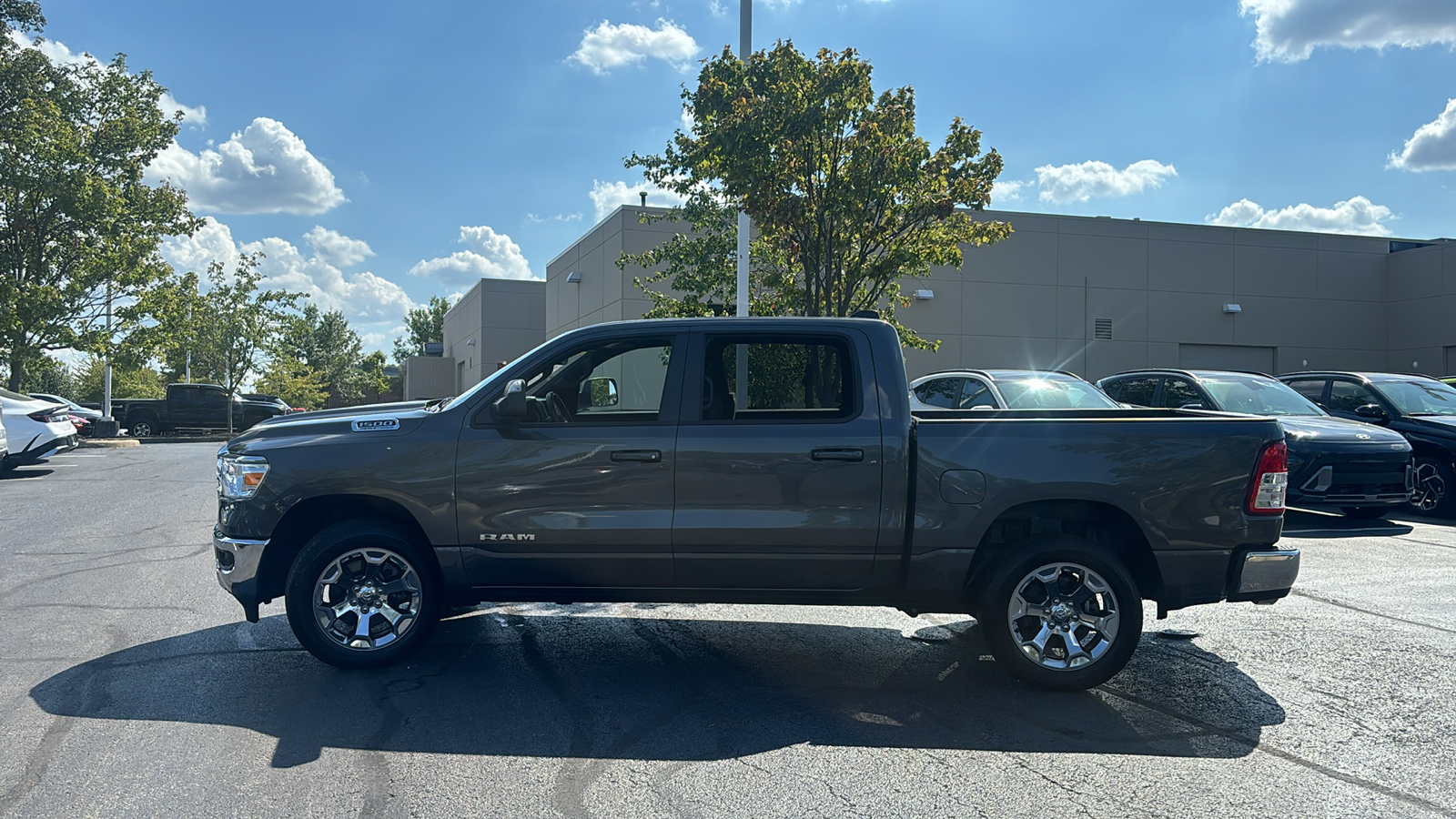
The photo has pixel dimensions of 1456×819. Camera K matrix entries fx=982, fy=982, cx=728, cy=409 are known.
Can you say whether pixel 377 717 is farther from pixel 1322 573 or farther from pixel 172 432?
pixel 172 432

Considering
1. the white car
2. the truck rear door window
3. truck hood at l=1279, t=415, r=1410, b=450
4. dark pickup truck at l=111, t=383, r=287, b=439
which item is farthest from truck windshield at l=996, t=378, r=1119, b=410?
dark pickup truck at l=111, t=383, r=287, b=439

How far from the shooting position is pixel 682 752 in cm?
414

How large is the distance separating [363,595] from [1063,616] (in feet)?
12.2

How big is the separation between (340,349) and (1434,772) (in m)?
90.9

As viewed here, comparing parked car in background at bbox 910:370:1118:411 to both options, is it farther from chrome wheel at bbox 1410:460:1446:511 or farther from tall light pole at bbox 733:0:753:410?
chrome wheel at bbox 1410:460:1446:511

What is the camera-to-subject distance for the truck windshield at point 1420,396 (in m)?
12.3

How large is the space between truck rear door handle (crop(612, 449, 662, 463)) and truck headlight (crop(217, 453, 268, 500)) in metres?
1.91

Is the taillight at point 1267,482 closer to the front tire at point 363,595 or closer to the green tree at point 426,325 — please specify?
the front tire at point 363,595

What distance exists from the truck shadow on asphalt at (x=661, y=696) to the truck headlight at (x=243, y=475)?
95 cm

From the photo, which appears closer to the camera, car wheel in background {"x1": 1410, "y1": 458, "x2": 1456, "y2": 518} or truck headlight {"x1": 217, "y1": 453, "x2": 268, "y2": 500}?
truck headlight {"x1": 217, "y1": 453, "x2": 268, "y2": 500}

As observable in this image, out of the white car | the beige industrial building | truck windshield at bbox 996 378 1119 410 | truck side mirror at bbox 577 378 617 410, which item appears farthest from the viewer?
the beige industrial building

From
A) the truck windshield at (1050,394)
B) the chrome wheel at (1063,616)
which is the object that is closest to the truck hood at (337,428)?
the chrome wheel at (1063,616)

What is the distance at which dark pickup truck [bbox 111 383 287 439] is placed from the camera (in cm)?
3341

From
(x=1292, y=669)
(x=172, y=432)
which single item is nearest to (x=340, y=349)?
(x=172, y=432)
